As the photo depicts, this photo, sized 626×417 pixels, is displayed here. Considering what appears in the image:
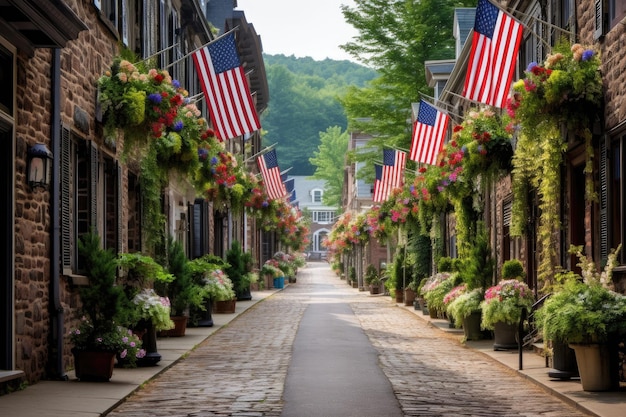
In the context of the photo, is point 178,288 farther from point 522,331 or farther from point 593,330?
point 593,330

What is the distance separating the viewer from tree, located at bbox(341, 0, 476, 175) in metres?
43.3

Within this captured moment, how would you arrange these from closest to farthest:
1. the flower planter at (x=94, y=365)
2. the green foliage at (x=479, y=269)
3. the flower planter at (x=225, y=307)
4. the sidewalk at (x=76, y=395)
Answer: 1. the sidewalk at (x=76, y=395)
2. the flower planter at (x=94, y=365)
3. the green foliage at (x=479, y=269)
4. the flower planter at (x=225, y=307)

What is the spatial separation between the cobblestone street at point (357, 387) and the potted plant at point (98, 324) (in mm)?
628

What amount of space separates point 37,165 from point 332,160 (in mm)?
94348

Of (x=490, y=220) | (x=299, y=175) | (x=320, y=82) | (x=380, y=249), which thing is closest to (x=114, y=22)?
(x=490, y=220)

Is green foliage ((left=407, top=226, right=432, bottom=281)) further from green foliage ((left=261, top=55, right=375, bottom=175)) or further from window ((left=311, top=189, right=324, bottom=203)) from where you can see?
window ((left=311, top=189, right=324, bottom=203))

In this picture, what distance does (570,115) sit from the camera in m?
14.1

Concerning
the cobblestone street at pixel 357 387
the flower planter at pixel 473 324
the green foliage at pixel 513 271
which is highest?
the green foliage at pixel 513 271

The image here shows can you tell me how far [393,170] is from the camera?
33219 mm

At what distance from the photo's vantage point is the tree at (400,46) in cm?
4331

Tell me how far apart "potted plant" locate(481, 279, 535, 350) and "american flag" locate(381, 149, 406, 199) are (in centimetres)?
1499

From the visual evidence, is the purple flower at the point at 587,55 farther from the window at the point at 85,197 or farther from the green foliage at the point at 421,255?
the green foliage at the point at 421,255

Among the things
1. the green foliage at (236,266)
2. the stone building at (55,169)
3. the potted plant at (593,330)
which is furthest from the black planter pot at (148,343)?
the green foliage at (236,266)

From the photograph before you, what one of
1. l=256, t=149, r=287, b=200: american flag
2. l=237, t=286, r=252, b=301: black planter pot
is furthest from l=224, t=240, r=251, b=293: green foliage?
l=237, t=286, r=252, b=301: black planter pot
